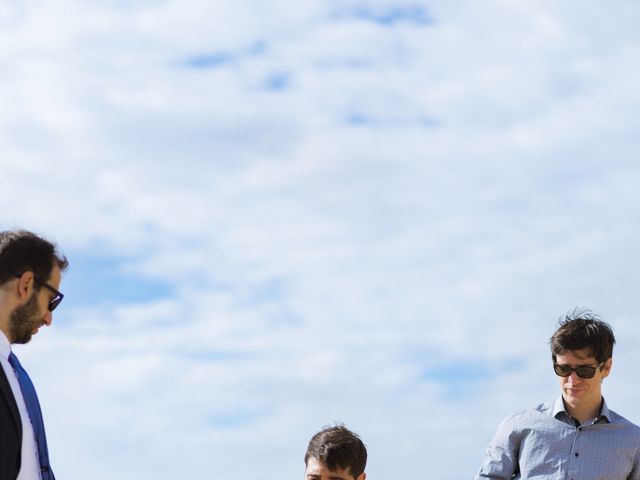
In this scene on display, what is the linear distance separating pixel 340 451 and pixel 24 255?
9.02ft

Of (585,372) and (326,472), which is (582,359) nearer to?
(585,372)

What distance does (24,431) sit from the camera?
6043 millimetres

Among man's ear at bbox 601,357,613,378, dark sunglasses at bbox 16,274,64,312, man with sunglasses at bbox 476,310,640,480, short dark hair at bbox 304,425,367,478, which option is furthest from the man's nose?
dark sunglasses at bbox 16,274,64,312

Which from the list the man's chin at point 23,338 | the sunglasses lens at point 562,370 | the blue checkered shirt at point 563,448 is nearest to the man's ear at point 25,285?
the man's chin at point 23,338

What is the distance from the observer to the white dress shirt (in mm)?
6000

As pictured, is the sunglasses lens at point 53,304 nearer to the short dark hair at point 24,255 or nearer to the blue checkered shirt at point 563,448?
the short dark hair at point 24,255

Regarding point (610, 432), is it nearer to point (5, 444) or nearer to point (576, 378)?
point (576, 378)

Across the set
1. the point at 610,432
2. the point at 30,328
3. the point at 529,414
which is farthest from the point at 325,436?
the point at 30,328

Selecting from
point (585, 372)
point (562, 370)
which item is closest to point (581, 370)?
point (585, 372)

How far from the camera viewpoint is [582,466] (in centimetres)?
765

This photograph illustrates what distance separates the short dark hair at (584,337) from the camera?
7719mm

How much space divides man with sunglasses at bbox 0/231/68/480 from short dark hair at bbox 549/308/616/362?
360cm

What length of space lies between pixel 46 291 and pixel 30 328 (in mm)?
248

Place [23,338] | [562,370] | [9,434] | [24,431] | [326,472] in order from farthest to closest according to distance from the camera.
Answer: [562,370] → [326,472] → [23,338] → [24,431] → [9,434]
